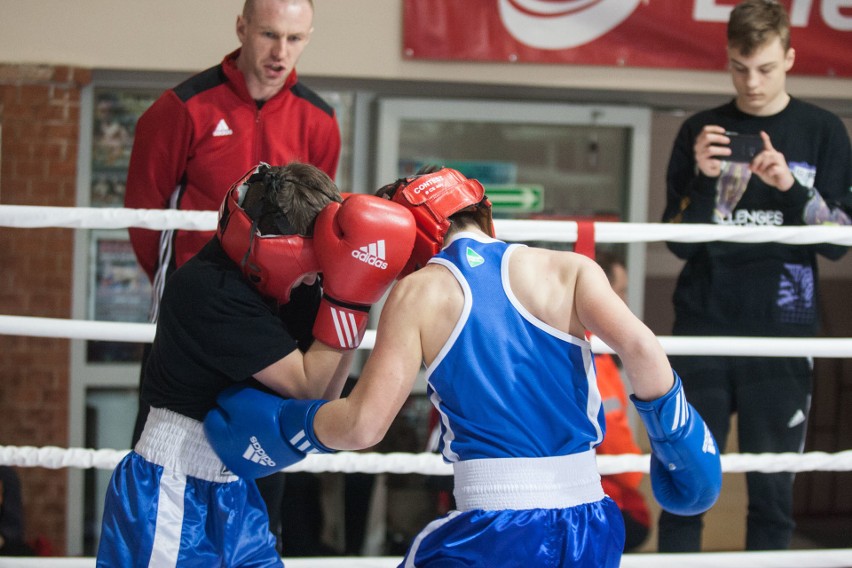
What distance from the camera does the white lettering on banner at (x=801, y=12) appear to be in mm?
3777

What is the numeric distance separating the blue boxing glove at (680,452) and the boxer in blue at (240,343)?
0.47 m

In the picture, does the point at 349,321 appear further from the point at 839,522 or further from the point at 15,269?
the point at 839,522

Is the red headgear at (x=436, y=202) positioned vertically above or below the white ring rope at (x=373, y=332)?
above

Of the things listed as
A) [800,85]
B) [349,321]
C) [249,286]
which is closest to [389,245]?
[349,321]

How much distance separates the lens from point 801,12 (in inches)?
151

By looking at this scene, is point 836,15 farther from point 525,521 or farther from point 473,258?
point 525,521

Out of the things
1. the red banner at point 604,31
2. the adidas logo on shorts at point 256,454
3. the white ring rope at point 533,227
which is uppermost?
the red banner at point 604,31

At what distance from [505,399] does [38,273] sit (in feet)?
8.60

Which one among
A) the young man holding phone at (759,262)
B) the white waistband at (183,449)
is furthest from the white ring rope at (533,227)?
the white waistband at (183,449)

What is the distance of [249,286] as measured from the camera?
1.70m

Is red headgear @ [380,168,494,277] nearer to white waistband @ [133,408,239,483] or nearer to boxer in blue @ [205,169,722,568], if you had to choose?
boxer in blue @ [205,169,722,568]

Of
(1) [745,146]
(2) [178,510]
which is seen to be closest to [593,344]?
(1) [745,146]

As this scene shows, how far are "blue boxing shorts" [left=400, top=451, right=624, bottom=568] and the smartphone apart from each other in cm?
112

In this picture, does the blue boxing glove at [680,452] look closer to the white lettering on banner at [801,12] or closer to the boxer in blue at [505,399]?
the boxer in blue at [505,399]
